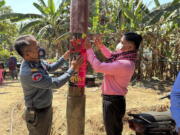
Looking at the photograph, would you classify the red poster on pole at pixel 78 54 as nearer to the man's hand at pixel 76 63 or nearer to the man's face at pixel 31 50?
the man's hand at pixel 76 63

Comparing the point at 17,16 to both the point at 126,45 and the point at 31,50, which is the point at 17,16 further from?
the point at 126,45

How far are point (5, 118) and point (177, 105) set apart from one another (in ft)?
17.8

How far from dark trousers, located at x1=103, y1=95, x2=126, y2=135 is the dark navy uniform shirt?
1.93 ft

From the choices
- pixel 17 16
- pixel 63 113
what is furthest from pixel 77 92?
pixel 17 16

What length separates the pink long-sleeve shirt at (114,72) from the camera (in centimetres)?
286

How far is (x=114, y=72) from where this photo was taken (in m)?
2.90

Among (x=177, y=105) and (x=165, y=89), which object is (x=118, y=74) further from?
(x=165, y=89)

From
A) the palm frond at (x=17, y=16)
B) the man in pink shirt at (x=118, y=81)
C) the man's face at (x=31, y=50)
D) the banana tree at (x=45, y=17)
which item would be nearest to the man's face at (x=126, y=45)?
the man in pink shirt at (x=118, y=81)

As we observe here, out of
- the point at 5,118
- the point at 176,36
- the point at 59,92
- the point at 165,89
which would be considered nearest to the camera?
the point at 5,118

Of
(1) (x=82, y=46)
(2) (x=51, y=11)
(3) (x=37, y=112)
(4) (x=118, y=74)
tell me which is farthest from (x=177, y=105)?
(2) (x=51, y=11)

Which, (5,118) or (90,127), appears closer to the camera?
(90,127)

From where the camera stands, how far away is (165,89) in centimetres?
900

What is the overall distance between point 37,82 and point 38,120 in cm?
53

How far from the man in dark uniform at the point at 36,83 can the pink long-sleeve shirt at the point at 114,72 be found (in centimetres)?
18
